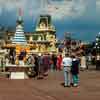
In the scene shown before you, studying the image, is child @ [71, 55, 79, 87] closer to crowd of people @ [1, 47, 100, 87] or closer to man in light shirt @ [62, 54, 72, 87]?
crowd of people @ [1, 47, 100, 87]

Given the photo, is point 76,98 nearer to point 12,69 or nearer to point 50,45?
point 12,69


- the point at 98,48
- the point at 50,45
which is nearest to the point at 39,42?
the point at 50,45

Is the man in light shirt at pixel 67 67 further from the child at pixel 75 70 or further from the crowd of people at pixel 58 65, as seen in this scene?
the child at pixel 75 70

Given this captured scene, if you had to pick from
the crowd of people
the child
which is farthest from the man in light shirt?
the child

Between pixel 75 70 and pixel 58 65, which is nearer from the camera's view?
pixel 75 70

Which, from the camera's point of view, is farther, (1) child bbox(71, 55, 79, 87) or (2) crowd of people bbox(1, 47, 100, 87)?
(2) crowd of people bbox(1, 47, 100, 87)

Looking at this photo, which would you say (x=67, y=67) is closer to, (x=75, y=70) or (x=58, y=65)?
(x=75, y=70)

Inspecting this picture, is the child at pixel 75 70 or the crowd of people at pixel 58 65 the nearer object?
the child at pixel 75 70

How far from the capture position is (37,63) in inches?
1118

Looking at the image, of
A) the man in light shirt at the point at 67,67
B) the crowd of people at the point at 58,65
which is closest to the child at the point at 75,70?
the crowd of people at the point at 58,65

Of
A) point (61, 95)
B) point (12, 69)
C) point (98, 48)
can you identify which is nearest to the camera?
point (61, 95)

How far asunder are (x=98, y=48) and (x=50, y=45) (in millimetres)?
56732

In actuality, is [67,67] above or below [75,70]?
above

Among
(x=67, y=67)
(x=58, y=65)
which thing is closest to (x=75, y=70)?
(x=67, y=67)
